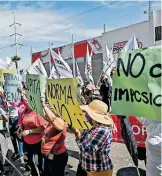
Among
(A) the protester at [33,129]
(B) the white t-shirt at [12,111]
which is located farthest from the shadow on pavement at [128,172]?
(B) the white t-shirt at [12,111]

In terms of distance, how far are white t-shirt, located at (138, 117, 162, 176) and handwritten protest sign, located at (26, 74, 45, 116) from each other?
1.36 m

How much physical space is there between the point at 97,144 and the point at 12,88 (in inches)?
120

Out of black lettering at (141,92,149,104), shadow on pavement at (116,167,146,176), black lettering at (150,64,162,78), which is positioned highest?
black lettering at (150,64,162,78)

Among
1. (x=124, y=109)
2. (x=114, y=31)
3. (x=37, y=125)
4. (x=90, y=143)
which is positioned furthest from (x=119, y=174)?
(x=114, y=31)

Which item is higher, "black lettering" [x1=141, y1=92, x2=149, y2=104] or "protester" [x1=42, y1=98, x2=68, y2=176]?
"black lettering" [x1=141, y1=92, x2=149, y2=104]

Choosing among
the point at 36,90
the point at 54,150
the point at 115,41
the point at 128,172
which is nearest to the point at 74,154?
the point at 128,172

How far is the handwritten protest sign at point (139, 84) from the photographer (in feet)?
7.54

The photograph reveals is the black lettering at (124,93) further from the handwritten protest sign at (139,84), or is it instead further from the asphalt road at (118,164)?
the asphalt road at (118,164)

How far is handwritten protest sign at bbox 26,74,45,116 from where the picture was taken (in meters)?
3.70

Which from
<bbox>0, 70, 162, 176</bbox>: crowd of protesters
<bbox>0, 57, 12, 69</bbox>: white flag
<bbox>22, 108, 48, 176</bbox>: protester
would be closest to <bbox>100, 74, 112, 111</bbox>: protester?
<bbox>0, 57, 12, 69</bbox>: white flag

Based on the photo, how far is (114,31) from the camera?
22.7m

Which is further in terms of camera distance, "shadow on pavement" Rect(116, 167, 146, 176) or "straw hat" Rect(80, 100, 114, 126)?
"shadow on pavement" Rect(116, 167, 146, 176)

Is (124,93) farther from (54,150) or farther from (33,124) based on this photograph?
(33,124)

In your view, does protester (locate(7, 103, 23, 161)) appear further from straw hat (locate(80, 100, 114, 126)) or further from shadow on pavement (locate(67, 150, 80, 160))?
straw hat (locate(80, 100, 114, 126))
